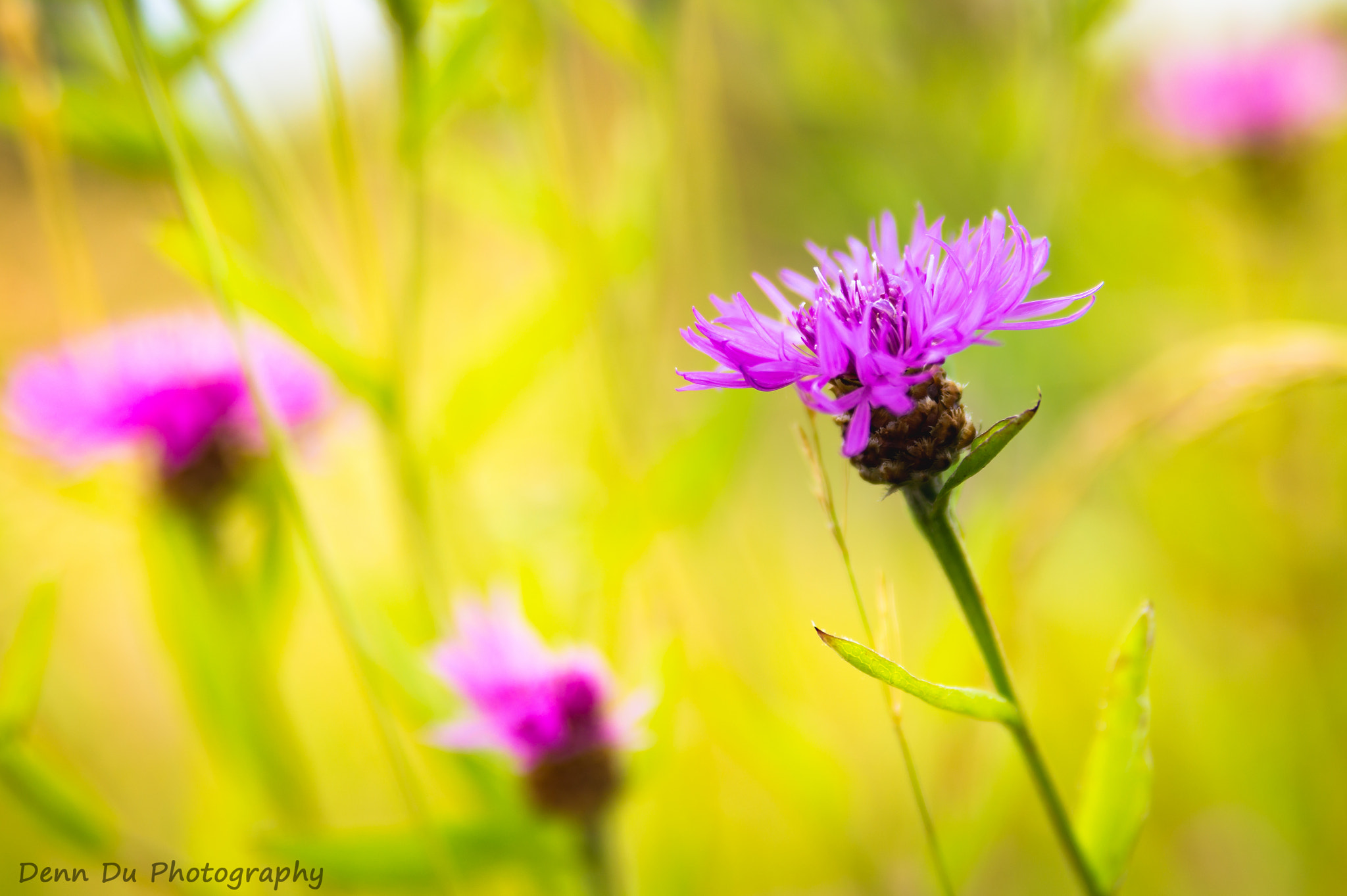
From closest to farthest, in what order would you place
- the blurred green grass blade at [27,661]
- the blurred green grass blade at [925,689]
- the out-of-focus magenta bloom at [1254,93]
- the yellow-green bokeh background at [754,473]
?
the blurred green grass blade at [925,689], the blurred green grass blade at [27,661], the yellow-green bokeh background at [754,473], the out-of-focus magenta bloom at [1254,93]

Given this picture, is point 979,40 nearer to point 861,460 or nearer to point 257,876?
point 861,460

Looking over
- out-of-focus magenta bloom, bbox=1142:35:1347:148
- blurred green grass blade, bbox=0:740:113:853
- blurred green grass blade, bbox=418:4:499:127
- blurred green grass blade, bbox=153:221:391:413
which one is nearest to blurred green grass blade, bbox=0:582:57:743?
blurred green grass blade, bbox=0:740:113:853

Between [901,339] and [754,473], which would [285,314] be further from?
[754,473]

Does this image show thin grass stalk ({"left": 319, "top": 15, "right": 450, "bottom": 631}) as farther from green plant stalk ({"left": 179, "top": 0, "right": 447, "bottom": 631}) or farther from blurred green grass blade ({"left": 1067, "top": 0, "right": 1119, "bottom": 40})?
blurred green grass blade ({"left": 1067, "top": 0, "right": 1119, "bottom": 40})

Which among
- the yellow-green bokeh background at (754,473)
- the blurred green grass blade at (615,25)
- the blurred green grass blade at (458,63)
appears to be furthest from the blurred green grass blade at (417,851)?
the blurred green grass blade at (615,25)

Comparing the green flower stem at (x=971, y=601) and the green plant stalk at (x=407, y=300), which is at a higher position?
the green plant stalk at (x=407, y=300)

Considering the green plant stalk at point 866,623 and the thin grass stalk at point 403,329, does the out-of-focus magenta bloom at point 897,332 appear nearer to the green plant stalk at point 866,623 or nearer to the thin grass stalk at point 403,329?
the green plant stalk at point 866,623
